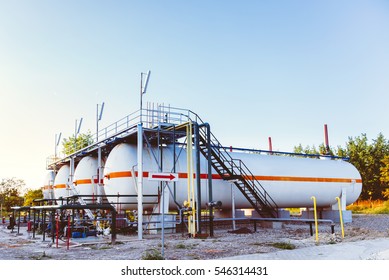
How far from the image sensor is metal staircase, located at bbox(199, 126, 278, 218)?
1959 cm

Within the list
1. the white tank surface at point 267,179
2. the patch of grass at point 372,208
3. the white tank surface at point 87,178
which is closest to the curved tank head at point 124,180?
the white tank surface at point 267,179

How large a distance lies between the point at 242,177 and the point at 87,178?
822 centimetres

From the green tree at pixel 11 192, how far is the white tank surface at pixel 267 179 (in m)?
28.2

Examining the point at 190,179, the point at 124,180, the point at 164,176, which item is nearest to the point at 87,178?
the point at 124,180

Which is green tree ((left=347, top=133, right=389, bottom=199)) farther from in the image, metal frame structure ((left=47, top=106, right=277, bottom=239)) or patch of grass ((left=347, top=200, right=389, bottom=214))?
metal frame structure ((left=47, top=106, right=277, bottom=239))

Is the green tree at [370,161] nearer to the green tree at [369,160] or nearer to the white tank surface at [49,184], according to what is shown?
the green tree at [369,160]

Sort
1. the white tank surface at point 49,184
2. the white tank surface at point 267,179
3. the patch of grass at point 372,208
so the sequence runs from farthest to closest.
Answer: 1. the patch of grass at point 372,208
2. the white tank surface at point 49,184
3. the white tank surface at point 267,179

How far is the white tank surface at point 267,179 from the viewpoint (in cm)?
1817

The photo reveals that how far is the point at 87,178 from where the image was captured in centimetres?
2158

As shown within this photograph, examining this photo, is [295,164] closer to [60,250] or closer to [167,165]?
[167,165]

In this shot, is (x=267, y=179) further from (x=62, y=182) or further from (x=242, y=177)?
(x=62, y=182)

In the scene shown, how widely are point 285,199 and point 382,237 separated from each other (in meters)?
8.70

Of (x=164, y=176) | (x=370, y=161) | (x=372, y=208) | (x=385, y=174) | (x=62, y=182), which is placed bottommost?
(x=372, y=208)

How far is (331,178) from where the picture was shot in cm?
2495
